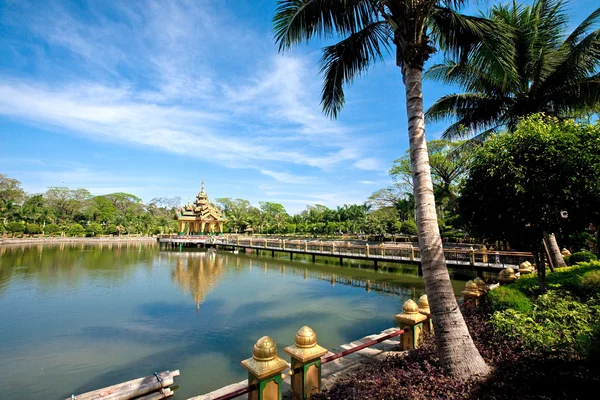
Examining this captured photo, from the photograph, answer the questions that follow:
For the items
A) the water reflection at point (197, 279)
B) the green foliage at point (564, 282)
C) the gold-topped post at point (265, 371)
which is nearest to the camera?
the gold-topped post at point (265, 371)

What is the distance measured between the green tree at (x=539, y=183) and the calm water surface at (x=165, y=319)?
4.48 metres

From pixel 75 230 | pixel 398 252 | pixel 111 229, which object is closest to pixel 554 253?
pixel 398 252

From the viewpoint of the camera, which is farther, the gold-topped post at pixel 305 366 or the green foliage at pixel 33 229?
the green foliage at pixel 33 229

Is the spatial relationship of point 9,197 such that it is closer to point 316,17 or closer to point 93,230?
point 93,230

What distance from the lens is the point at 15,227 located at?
45.8 metres

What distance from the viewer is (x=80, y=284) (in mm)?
15805

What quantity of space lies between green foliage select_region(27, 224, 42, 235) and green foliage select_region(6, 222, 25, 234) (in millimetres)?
903

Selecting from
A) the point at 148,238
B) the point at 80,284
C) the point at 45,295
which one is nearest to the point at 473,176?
the point at 45,295

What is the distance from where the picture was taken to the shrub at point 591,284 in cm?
531

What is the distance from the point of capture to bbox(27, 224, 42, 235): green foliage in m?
47.7

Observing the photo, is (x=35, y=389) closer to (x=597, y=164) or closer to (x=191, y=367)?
(x=191, y=367)

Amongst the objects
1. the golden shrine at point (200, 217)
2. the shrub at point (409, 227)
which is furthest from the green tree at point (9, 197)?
the shrub at point (409, 227)

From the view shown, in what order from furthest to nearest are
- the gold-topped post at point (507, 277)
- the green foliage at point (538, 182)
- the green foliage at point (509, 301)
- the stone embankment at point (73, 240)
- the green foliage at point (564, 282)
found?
1. the stone embankment at point (73, 240)
2. the gold-topped post at point (507, 277)
3. the green foliage at point (564, 282)
4. the green foliage at point (538, 182)
5. the green foliage at point (509, 301)

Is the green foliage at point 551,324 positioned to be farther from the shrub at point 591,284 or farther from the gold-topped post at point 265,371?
the gold-topped post at point 265,371
